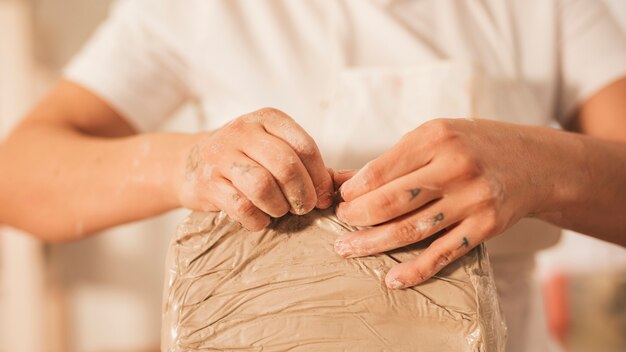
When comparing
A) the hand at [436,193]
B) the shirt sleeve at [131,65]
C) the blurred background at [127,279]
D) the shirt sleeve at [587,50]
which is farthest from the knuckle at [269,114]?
the blurred background at [127,279]

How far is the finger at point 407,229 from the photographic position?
22.7 inches

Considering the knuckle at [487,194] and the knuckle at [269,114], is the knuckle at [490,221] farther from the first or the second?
the knuckle at [269,114]

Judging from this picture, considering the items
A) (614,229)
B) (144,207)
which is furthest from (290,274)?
(614,229)

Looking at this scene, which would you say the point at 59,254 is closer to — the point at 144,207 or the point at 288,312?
the point at 144,207

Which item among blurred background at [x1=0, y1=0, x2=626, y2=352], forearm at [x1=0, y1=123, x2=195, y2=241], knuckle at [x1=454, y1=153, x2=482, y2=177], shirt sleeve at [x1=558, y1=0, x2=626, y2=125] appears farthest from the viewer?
blurred background at [x1=0, y1=0, x2=626, y2=352]

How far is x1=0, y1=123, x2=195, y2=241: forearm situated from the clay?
0.43 ft

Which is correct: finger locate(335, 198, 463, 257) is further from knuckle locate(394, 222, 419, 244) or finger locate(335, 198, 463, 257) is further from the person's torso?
the person's torso

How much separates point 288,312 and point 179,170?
0.22 meters

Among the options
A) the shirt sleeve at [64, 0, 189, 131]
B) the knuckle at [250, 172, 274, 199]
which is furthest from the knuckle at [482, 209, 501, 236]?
the shirt sleeve at [64, 0, 189, 131]

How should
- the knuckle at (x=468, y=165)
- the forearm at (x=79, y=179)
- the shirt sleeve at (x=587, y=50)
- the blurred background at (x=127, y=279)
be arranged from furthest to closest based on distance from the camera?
the blurred background at (x=127, y=279)
the shirt sleeve at (x=587, y=50)
the forearm at (x=79, y=179)
the knuckle at (x=468, y=165)

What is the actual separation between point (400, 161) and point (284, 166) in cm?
11

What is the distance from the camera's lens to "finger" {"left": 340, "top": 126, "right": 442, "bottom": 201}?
1.87 feet

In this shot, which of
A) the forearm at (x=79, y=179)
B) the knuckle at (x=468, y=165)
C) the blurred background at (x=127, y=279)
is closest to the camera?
the knuckle at (x=468, y=165)

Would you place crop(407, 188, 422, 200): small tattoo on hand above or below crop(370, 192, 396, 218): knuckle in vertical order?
above
